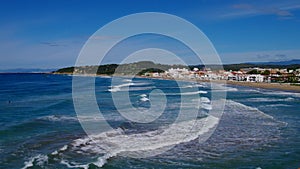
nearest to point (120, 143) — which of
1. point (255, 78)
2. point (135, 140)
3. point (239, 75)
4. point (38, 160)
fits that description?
point (135, 140)

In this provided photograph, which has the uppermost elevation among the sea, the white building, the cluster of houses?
the cluster of houses

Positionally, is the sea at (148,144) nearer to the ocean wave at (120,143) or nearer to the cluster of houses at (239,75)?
the ocean wave at (120,143)

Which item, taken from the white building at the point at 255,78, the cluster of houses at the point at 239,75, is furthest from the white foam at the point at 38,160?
the white building at the point at 255,78

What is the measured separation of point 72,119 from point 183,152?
1075cm

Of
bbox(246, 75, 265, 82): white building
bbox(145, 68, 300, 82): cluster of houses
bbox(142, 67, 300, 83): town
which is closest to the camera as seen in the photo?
bbox(142, 67, 300, 83): town

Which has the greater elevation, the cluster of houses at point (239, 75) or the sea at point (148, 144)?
the cluster of houses at point (239, 75)

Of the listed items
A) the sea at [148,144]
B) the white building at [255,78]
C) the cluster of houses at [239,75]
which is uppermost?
the cluster of houses at [239,75]

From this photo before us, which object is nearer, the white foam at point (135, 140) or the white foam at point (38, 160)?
the white foam at point (38, 160)

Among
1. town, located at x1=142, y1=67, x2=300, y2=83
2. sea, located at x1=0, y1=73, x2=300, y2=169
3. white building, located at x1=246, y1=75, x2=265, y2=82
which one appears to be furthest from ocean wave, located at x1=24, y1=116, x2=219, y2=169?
white building, located at x1=246, y1=75, x2=265, y2=82

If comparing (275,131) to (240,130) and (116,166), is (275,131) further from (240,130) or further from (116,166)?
(116,166)

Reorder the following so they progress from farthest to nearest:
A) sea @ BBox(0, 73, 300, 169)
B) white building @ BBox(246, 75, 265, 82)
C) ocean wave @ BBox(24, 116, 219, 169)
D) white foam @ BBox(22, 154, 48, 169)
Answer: white building @ BBox(246, 75, 265, 82)
ocean wave @ BBox(24, 116, 219, 169)
sea @ BBox(0, 73, 300, 169)
white foam @ BBox(22, 154, 48, 169)

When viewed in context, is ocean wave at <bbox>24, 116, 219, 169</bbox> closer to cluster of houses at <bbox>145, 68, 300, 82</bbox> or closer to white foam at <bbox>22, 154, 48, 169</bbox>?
white foam at <bbox>22, 154, 48, 169</bbox>

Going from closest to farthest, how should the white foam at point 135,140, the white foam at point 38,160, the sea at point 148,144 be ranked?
1. the white foam at point 38,160
2. the sea at point 148,144
3. the white foam at point 135,140

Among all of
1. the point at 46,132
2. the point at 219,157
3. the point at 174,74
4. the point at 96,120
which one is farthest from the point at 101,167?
the point at 174,74
